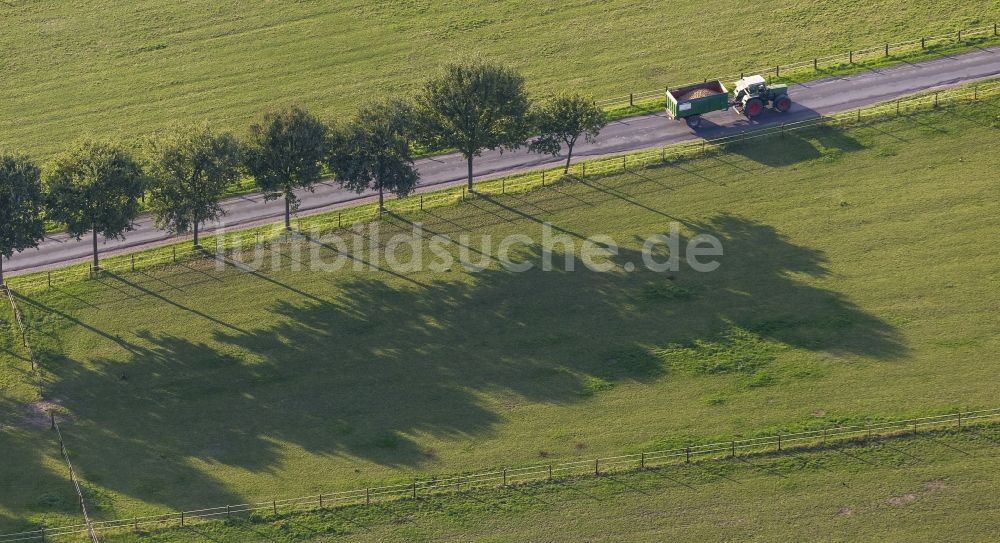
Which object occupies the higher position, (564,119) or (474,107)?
(474,107)

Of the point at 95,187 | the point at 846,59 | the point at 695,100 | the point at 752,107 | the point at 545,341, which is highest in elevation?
the point at 846,59

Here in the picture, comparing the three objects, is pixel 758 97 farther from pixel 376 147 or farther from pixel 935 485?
pixel 935 485

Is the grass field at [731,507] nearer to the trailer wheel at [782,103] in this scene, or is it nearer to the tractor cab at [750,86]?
the trailer wheel at [782,103]

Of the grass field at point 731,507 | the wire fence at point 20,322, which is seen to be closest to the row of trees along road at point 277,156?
the wire fence at point 20,322

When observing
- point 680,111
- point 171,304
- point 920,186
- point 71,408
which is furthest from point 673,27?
point 71,408

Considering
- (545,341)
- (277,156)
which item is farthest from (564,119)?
(277,156)

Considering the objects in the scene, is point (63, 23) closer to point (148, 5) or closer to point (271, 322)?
point (148, 5)

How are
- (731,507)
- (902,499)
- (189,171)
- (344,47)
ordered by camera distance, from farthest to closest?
(344,47) < (189,171) < (731,507) < (902,499)

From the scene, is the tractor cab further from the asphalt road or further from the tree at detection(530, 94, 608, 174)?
the tree at detection(530, 94, 608, 174)
